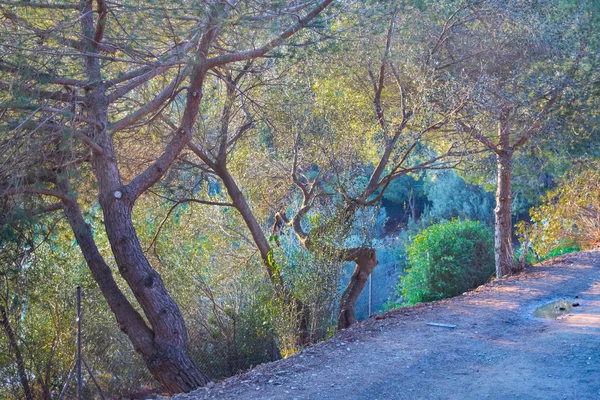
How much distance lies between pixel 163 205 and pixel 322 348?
16.4 ft

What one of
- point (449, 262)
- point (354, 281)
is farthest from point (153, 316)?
point (449, 262)

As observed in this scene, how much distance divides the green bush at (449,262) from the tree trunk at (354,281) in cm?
408

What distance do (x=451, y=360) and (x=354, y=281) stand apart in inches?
125

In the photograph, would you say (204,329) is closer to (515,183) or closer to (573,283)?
(573,283)

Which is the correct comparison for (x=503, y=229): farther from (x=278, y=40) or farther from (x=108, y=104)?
(x=108, y=104)

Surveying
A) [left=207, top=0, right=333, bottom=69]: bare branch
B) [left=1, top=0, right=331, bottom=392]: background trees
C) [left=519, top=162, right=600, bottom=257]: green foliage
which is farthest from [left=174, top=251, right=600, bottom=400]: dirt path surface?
[left=519, top=162, right=600, bottom=257]: green foliage

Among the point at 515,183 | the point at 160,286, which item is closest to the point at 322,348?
the point at 160,286

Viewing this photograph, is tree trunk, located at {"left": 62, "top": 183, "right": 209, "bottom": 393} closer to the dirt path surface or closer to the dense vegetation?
the dense vegetation

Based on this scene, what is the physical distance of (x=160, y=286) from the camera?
7.40 metres

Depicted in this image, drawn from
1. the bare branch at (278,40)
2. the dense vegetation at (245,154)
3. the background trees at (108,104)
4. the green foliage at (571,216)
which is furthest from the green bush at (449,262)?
the bare branch at (278,40)

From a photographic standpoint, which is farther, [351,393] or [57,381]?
[57,381]

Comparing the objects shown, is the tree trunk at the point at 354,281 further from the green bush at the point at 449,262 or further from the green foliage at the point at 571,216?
the green foliage at the point at 571,216

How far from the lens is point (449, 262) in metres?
12.7

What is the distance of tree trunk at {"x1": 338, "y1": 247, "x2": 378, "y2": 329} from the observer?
862 cm
